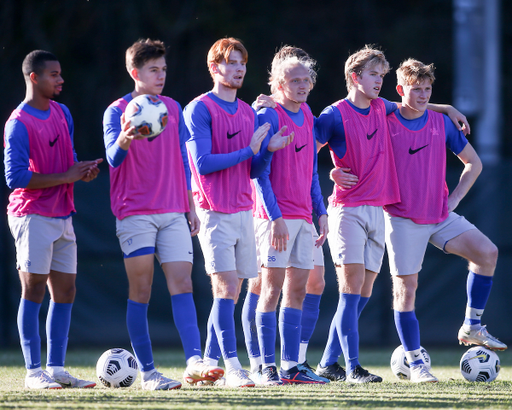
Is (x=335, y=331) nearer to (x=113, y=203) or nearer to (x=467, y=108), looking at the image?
(x=113, y=203)

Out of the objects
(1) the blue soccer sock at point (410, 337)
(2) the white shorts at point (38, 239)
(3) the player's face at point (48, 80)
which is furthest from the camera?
(1) the blue soccer sock at point (410, 337)

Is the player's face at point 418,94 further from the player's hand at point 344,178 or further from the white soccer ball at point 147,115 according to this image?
the white soccer ball at point 147,115

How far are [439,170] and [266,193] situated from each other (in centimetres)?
140

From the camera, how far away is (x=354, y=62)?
5.03 m

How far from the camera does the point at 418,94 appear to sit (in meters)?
5.11

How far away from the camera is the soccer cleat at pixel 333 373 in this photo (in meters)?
5.11

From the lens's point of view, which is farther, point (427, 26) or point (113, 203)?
point (427, 26)

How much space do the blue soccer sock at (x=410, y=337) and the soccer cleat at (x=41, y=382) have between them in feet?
7.67

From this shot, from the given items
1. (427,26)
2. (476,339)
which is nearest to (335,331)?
(476,339)

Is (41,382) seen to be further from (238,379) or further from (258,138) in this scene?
(258,138)

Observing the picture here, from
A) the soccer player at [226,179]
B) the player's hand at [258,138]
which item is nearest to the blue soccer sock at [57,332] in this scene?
the soccer player at [226,179]

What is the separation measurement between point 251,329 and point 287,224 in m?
0.87

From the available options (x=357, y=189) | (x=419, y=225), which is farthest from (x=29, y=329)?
(x=419, y=225)

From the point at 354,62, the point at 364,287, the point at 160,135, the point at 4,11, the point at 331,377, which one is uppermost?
the point at 4,11
